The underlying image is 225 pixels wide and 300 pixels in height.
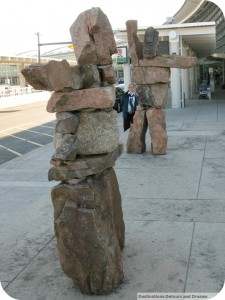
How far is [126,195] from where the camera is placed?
7422mm

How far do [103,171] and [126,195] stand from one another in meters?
2.88

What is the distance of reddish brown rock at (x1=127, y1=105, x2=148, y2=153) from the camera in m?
10.6

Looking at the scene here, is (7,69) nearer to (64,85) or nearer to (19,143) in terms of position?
(19,143)

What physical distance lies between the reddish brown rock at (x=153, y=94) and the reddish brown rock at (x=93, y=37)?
564cm

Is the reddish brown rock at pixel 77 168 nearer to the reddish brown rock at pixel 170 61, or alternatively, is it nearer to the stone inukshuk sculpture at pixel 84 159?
the stone inukshuk sculpture at pixel 84 159

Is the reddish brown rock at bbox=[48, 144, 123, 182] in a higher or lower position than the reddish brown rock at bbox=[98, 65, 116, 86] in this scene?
lower

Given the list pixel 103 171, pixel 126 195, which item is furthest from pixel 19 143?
pixel 103 171

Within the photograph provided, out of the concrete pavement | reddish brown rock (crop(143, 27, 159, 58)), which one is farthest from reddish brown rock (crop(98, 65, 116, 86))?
reddish brown rock (crop(143, 27, 159, 58))

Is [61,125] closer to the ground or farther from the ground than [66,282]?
farther from the ground

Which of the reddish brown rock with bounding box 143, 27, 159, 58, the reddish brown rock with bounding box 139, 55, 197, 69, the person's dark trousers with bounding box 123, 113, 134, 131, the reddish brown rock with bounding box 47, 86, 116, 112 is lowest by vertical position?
the person's dark trousers with bounding box 123, 113, 134, 131

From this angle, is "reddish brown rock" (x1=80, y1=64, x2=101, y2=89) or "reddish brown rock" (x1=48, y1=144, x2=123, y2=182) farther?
"reddish brown rock" (x1=80, y1=64, x2=101, y2=89)

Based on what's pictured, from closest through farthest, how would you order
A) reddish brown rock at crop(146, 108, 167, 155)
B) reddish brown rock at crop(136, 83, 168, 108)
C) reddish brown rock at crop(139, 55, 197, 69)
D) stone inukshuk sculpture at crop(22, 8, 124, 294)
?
stone inukshuk sculpture at crop(22, 8, 124, 294) → reddish brown rock at crop(139, 55, 197, 69) → reddish brown rock at crop(136, 83, 168, 108) → reddish brown rock at crop(146, 108, 167, 155)

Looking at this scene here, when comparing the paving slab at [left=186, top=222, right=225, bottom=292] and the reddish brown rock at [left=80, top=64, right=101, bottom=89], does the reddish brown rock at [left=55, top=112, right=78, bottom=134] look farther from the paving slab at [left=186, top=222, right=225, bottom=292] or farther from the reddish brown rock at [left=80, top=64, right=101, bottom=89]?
the paving slab at [left=186, top=222, right=225, bottom=292]

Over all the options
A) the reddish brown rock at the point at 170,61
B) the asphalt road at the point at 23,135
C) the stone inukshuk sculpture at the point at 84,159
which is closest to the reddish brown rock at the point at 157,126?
the reddish brown rock at the point at 170,61
